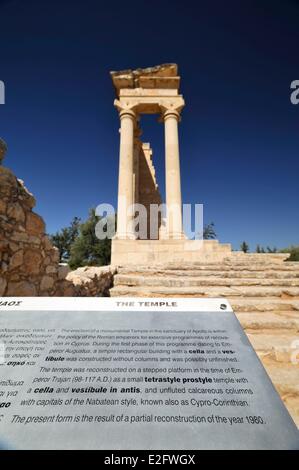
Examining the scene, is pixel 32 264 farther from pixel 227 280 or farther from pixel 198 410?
pixel 227 280

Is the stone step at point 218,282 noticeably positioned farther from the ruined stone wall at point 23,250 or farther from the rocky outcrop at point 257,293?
the ruined stone wall at point 23,250

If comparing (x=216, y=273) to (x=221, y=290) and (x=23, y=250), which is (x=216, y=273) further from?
(x=23, y=250)

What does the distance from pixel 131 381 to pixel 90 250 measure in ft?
76.9

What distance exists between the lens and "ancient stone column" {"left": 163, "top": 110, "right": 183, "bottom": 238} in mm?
10727

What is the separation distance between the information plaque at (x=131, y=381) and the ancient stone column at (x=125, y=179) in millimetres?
8490

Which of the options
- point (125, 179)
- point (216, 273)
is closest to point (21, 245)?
point (216, 273)

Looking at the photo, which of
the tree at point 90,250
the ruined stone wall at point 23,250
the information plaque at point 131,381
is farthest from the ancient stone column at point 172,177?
the tree at point 90,250

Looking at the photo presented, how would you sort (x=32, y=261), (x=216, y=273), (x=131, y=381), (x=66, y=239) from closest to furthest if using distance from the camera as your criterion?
1. (x=131, y=381)
2. (x=32, y=261)
3. (x=216, y=273)
4. (x=66, y=239)

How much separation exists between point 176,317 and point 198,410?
73 centimetres

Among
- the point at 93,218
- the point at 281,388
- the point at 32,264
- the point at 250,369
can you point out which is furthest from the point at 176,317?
the point at 93,218

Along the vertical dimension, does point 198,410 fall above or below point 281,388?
above

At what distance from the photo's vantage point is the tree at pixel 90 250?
76.2ft

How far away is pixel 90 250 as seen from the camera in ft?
78.2
